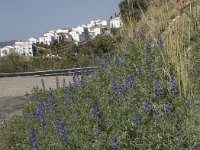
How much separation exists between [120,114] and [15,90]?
9140 millimetres

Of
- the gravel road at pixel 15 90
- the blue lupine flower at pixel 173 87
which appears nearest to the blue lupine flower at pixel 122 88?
the blue lupine flower at pixel 173 87

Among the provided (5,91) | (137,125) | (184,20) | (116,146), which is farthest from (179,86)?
(5,91)

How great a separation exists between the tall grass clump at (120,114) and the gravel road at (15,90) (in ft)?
7.92

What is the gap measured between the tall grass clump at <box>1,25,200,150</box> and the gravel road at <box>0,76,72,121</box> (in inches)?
95.0

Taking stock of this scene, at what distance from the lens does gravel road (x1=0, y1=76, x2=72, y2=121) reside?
35.3 feet

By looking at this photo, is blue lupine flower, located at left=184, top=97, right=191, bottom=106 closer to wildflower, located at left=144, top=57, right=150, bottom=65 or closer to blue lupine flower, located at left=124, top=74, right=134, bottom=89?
blue lupine flower, located at left=124, top=74, right=134, bottom=89

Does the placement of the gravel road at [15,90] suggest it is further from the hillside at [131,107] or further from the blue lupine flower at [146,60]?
the blue lupine flower at [146,60]

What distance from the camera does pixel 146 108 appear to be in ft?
18.0

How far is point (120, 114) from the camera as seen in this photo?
5.55 metres

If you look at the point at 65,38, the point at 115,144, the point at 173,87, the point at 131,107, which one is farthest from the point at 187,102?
the point at 65,38

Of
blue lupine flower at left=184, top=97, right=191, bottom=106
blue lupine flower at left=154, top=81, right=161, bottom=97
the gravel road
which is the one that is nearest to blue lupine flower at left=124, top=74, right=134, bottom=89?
blue lupine flower at left=154, top=81, right=161, bottom=97

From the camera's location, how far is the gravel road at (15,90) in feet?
35.3

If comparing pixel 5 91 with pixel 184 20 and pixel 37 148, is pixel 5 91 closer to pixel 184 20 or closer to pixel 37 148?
pixel 184 20

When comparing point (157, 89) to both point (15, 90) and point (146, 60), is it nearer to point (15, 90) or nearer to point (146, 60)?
point (146, 60)
